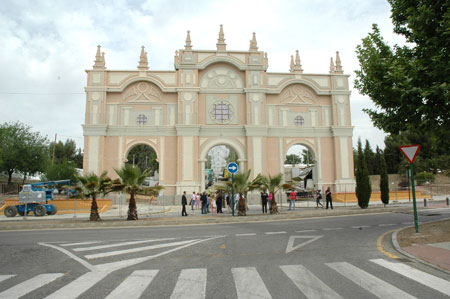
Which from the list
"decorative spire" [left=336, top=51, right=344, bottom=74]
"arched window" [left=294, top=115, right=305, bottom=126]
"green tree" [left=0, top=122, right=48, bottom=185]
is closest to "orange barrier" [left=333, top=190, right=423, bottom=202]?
"arched window" [left=294, top=115, right=305, bottom=126]

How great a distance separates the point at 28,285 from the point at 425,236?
987 centimetres

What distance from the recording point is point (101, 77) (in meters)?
32.8

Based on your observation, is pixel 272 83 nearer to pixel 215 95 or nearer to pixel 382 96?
pixel 215 95

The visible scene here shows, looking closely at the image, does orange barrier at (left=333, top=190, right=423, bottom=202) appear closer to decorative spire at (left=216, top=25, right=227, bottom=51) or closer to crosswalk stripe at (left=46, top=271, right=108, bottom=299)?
decorative spire at (left=216, top=25, right=227, bottom=51)

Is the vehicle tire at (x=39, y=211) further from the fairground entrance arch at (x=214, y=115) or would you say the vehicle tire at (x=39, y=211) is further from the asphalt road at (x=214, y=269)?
the asphalt road at (x=214, y=269)

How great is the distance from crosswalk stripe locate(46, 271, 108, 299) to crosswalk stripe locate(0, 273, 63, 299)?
1.56 feet

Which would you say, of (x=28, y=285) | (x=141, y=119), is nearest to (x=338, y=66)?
(x=141, y=119)

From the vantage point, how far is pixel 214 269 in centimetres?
637

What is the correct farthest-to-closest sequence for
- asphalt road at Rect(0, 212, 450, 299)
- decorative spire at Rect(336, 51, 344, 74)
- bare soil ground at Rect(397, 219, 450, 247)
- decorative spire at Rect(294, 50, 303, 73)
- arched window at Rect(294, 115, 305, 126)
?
decorative spire at Rect(336, 51, 344, 74)
decorative spire at Rect(294, 50, 303, 73)
arched window at Rect(294, 115, 305, 126)
bare soil ground at Rect(397, 219, 450, 247)
asphalt road at Rect(0, 212, 450, 299)

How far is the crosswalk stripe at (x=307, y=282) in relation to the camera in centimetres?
480

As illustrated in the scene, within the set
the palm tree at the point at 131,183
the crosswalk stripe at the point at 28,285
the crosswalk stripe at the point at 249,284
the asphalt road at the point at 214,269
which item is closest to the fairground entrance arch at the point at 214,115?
the palm tree at the point at 131,183

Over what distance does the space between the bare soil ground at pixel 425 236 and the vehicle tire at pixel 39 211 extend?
2101cm

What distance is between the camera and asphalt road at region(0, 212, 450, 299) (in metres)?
4.97

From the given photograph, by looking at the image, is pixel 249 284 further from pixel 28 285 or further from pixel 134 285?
pixel 28 285
